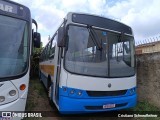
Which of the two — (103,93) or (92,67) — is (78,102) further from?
(92,67)

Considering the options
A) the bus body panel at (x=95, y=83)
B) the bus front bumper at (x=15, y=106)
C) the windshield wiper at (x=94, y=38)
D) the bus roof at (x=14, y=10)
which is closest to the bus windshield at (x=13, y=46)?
the bus roof at (x=14, y=10)

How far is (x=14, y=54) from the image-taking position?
13.6ft

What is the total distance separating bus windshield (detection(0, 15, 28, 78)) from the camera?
3.98 meters

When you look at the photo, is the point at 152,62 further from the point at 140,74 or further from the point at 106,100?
the point at 106,100

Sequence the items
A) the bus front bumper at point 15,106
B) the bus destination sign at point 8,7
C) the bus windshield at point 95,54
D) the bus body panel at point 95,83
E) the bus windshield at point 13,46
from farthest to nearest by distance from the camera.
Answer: the bus windshield at point 95,54, the bus body panel at point 95,83, the bus destination sign at point 8,7, the bus windshield at point 13,46, the bus front bumper at point 15,106

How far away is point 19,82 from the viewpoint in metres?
4.02

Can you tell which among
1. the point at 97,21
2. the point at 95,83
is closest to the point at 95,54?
the point at 95,83

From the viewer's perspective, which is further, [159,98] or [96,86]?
[159,98]

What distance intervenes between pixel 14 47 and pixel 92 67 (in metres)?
2.03

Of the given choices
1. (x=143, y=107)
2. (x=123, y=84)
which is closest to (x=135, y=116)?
(x=143, y=107)

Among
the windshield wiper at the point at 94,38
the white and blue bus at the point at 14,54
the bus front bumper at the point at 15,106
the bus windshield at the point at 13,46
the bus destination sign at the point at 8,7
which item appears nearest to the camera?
the bus front bumper at the point at 15,106

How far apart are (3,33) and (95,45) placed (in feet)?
7.74

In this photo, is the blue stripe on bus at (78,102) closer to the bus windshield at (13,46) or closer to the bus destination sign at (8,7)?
the bus windshield at (13,46)

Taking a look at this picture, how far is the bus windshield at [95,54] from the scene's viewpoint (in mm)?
4801
